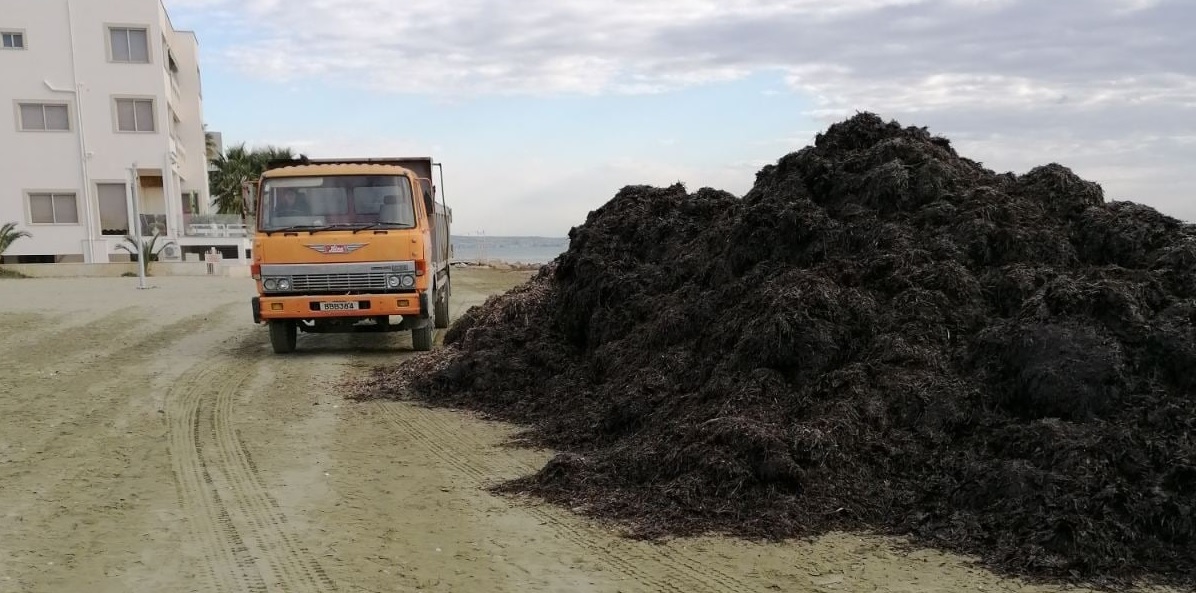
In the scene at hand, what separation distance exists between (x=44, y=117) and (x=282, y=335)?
89.3 ft

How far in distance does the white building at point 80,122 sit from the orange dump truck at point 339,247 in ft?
77.7

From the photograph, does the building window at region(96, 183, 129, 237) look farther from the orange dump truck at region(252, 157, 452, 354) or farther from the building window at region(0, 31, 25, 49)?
the orange dump truck at region(252, 157, 452, 354)

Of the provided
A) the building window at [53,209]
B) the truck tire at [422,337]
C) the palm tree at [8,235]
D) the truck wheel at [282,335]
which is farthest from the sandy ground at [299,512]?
the building window at [53,209]

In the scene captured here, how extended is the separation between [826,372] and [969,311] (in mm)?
1208

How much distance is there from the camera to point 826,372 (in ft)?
19.8

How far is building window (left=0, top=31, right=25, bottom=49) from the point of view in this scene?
31.1 meters

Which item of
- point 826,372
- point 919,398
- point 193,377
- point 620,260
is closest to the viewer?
point 919,398

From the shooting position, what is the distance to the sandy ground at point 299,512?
4230 millimetres

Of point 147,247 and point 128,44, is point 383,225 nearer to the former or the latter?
point 147,247

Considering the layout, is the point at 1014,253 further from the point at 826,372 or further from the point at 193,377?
the point at 193,377

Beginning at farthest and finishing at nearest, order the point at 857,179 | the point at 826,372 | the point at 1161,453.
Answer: the point at 857,179
the point at 826,372
the point at 1161,453

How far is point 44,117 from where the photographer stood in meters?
31.6

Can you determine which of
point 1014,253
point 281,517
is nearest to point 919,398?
point 1014,253

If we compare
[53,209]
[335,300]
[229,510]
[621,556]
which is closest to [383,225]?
[335,300]
